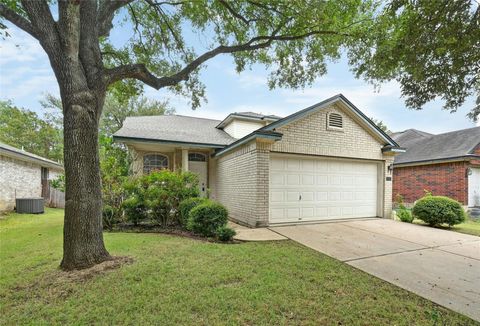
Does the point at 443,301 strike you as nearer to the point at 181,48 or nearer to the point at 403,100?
the point at 403,100

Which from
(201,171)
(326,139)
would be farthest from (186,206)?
(326,139)

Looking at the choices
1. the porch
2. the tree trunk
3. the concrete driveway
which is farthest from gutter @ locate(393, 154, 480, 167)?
the tree trunk

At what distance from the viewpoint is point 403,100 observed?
4.55 m

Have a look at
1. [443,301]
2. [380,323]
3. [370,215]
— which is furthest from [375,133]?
[380,323]

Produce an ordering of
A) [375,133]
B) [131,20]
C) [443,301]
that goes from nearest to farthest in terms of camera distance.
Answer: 1. [443,301]
2. [131,20]
3. [375,133]

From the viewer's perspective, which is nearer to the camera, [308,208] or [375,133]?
[308,208]

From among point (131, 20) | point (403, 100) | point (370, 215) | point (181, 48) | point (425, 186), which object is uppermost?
point (131, 20)

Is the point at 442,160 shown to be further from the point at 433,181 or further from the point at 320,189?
the point at 320,189

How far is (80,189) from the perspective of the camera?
3.98 meters

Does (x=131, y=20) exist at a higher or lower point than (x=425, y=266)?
higher

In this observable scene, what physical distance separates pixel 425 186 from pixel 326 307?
15854 millimetres

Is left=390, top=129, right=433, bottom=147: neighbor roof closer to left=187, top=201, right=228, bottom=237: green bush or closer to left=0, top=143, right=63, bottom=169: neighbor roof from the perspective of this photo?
left=187, top=201, right=228, bottom=237: green bush

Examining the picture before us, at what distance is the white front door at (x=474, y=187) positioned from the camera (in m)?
12.9

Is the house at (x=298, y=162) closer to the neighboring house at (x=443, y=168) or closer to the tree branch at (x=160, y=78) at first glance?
the tree branch at (x=160, y=78)
